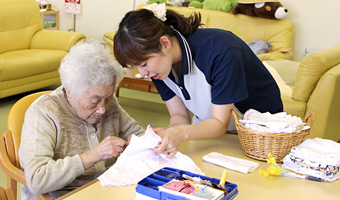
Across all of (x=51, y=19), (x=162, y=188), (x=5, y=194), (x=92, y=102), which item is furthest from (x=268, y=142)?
(x=51, y=19)

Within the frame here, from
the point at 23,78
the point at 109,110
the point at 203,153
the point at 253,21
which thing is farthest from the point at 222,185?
the point at 253,21

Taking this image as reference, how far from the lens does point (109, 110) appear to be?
1953 mm

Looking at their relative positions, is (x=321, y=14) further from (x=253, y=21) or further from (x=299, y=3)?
(x=253, y=21)

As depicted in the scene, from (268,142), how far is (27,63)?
12.0 feet

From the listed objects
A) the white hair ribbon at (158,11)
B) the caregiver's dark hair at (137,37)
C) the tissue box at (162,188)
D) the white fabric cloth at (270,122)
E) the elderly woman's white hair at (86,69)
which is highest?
the white hair ribbon at (158,11)

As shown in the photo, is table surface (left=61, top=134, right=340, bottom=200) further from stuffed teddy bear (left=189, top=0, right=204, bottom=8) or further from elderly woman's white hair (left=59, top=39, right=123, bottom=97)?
stuffed teddy bear (left=189, top=0, right=204, bottom=8)

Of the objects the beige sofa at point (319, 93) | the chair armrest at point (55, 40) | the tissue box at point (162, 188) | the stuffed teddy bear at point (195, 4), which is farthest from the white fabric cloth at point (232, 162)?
the stuffed teddy bear at point (195, 4)

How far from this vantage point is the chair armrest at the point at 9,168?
1.65 metres

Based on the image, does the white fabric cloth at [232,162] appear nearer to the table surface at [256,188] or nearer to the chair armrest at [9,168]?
the table surface at [256,188]

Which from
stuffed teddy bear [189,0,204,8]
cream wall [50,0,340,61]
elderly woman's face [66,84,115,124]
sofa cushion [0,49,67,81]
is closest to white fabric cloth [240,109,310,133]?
elderly woman's face [66,84,115,124]

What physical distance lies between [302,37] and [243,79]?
4.27 m

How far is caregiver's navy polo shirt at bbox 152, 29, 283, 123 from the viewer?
1596 mm

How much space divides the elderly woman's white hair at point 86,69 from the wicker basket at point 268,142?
0.52 metres

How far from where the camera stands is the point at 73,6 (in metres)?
6.88
